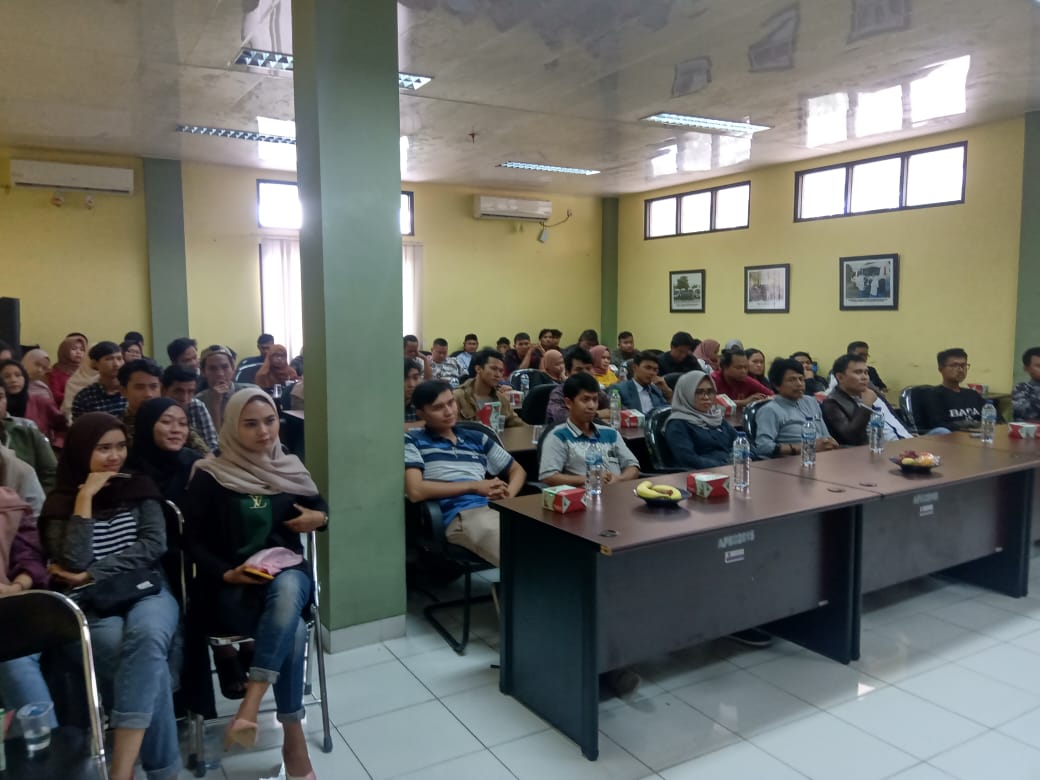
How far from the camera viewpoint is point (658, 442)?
4199 millimetres

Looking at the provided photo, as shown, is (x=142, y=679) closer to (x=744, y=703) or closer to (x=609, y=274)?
(x=744, y=703)

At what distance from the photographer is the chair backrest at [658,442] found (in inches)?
164

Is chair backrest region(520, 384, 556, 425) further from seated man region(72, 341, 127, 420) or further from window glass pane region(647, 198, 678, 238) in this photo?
window glass pane region(647, 198, 678, 238)

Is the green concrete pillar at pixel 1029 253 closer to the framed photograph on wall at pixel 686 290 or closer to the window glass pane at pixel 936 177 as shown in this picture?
the window glass pane at pixel 936 177

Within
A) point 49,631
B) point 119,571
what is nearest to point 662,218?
point 119,571

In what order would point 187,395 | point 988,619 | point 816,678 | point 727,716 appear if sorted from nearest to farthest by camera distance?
point 727,716 → point 816,678 → point 988,619 → point 187,395

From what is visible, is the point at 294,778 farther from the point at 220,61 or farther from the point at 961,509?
the point at 220,61

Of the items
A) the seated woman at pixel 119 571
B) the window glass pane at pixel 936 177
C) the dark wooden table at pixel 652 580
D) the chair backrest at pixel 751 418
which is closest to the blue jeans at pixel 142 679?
the seated woman at pixel 119 571

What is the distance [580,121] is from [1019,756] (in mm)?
5486

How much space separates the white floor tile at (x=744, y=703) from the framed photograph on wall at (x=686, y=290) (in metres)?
7.19

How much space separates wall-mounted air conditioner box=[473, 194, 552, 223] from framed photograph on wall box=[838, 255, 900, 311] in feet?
13.0

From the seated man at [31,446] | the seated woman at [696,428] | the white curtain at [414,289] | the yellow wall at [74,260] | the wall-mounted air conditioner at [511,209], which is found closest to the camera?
the seated man at [31,446]

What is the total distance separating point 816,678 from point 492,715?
4.18ft

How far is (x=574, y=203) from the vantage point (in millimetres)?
10820
